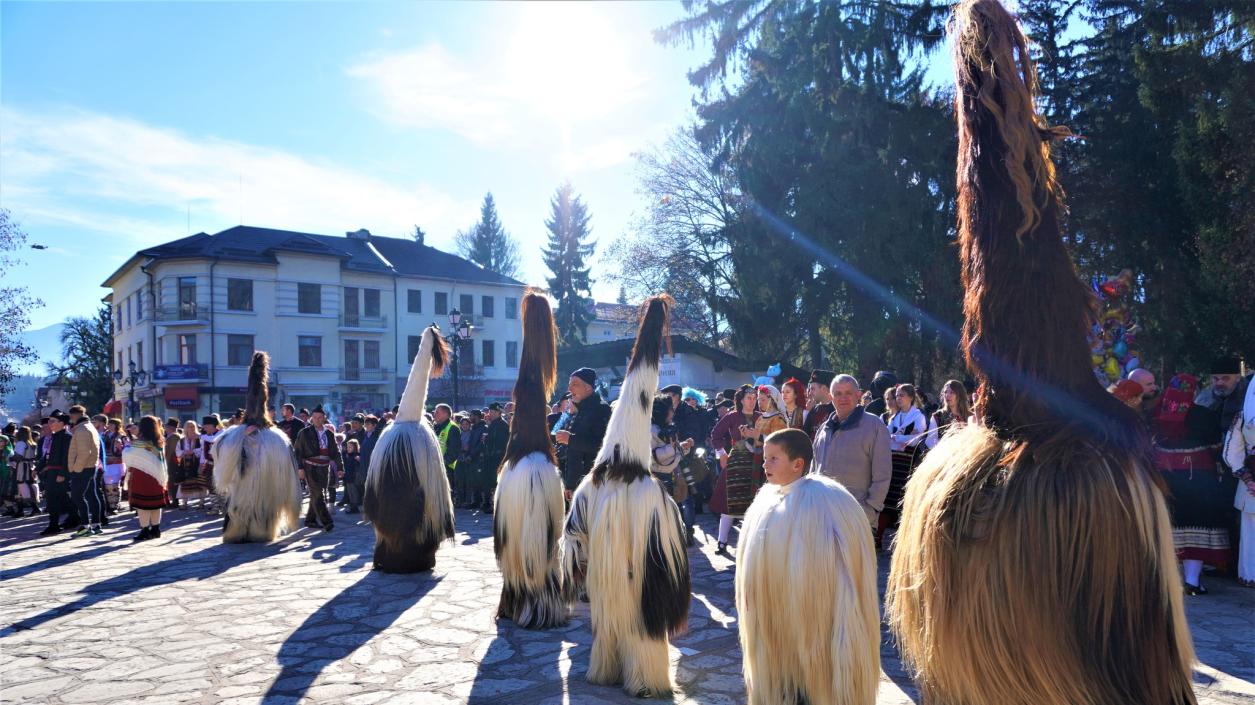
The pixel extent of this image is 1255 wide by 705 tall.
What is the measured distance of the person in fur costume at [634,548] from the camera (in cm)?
450

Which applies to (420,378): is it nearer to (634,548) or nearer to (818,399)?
(634,548)

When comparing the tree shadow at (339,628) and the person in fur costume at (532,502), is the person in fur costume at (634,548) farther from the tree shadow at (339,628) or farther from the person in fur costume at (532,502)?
the tree shadow at (339,628)

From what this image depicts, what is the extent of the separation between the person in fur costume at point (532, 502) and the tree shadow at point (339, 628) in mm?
1209

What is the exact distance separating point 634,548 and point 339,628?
3135 mm

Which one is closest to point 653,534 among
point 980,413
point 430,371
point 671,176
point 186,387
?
point 980,413

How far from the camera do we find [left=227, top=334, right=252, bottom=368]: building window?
132 ft

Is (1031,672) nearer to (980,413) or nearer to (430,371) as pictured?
(980,413)

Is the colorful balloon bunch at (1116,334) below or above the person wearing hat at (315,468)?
above

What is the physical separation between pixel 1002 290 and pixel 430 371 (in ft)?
22.5

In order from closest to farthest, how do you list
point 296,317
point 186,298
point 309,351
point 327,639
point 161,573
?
point 327,639, point 161,573, point 186,298, point 296,317, point 309,351

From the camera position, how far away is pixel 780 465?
357cm

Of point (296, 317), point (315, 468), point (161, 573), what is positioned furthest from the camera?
point (296, 317)

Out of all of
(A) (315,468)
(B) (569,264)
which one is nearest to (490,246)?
(B) (569,264)

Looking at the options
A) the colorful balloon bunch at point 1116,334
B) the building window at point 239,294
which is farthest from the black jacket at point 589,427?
the building window at point 239,294
